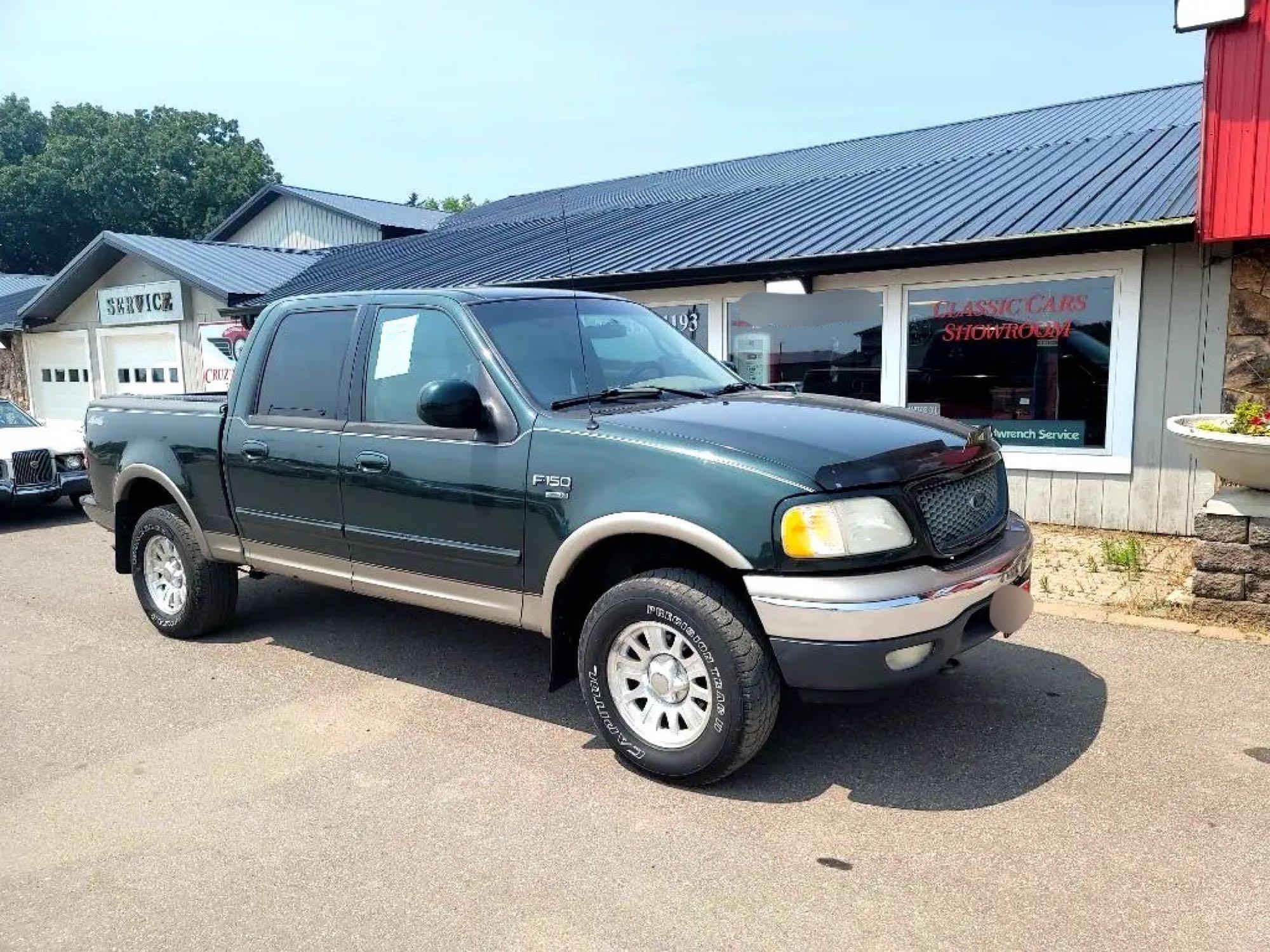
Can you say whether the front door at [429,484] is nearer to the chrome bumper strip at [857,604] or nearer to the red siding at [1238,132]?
the chrome bumper strip at [857,604]

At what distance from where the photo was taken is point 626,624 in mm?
3816

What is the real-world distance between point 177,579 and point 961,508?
464cm

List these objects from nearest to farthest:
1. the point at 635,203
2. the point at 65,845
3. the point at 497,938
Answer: the point at 497,938 → the point at 65,845 → the point at 635,203

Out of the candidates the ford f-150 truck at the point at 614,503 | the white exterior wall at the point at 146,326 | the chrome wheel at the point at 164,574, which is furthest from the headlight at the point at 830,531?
the white exterior wall at the point at 146,326

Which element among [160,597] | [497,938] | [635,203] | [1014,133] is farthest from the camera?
[635,203]

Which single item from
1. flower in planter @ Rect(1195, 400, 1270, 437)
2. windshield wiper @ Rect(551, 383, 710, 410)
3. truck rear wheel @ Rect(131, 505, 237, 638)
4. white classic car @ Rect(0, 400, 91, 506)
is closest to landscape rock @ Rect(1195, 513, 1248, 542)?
flower in planter @ Rect(1195, 400, 1270, 437)

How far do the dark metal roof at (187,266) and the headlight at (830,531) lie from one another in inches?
623

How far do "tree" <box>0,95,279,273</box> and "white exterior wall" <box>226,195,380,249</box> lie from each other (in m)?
26.9

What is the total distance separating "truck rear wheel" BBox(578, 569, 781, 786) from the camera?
3.54 m

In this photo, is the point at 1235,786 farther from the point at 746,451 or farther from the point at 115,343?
the point at 115,343

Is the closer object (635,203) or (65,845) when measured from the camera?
(65,845)

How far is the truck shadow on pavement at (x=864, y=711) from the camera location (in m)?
3.79

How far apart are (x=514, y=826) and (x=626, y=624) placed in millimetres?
854

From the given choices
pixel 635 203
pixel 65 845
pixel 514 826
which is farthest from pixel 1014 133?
pixel 65 845
